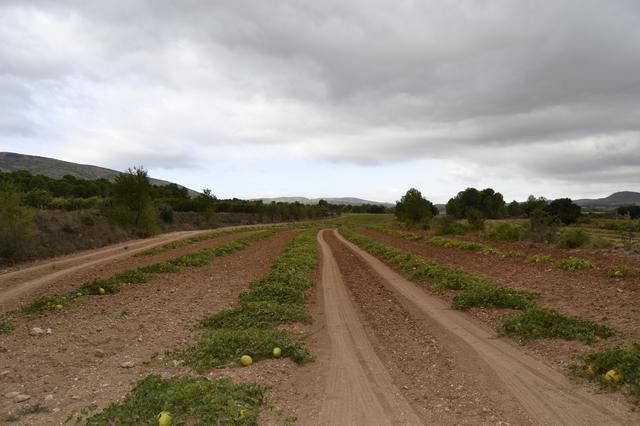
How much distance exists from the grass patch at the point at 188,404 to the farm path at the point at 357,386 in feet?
3.32

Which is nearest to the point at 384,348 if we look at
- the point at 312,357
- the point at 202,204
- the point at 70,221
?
the point at 312,357

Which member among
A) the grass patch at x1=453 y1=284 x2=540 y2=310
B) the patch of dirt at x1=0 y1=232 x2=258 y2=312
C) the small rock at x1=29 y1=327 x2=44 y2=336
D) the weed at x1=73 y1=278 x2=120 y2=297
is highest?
the grass patch at x1=453 y1=284 x2=540 y2=310

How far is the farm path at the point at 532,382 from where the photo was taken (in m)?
5.07

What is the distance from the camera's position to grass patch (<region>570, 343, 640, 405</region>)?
579 centimetres

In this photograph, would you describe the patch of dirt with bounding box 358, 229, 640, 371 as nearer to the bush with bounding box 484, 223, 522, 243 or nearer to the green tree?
the bush with bounding box 484, 223, 522, 243

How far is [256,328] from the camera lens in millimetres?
9133

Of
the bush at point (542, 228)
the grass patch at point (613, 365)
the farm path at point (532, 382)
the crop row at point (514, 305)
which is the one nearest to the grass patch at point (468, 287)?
the crop row at point (514, 305)

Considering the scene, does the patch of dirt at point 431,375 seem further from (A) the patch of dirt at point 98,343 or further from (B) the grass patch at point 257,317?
(A) the patch of dirt at point 98,343

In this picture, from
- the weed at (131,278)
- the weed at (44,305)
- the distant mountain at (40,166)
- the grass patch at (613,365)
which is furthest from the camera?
the distant mountain at (40,166)

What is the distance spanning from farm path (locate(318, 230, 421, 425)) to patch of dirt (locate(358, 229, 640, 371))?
3.02m

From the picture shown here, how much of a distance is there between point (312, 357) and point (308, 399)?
5.72ft

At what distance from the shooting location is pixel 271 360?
7.35m

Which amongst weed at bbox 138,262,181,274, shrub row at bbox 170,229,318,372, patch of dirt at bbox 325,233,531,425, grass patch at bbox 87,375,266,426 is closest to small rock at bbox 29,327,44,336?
shrub row at bbox 170,229,318,372

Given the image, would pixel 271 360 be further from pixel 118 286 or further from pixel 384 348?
pixel 118 286
